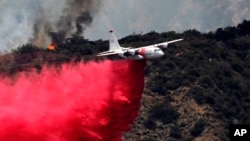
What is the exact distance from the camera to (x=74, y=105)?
101062mm

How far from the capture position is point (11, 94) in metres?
100

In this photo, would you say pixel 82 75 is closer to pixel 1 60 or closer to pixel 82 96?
pixel 82 96

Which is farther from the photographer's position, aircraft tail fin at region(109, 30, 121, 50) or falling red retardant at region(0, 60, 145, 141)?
aircraft tail fin at region(109, 30, 121, 50)

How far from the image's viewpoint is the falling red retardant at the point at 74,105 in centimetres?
9806

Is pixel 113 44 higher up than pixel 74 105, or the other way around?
pixel 113 44

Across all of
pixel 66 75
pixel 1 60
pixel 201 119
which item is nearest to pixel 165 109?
pixel 201 119

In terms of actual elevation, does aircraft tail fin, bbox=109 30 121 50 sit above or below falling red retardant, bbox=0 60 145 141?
above

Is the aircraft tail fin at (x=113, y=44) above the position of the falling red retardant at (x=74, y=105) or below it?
above

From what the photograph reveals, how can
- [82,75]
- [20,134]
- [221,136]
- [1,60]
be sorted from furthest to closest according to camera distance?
[221,136] → [1,60] → [82,75] → [20,134]

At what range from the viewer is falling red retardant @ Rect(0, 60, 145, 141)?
322 feet

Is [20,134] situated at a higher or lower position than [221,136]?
higher

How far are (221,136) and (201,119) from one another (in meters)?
8.63

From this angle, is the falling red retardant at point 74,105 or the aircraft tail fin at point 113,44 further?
the aircraft tail fin at point 113,44

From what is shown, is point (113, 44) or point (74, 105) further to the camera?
point (113, 44)
